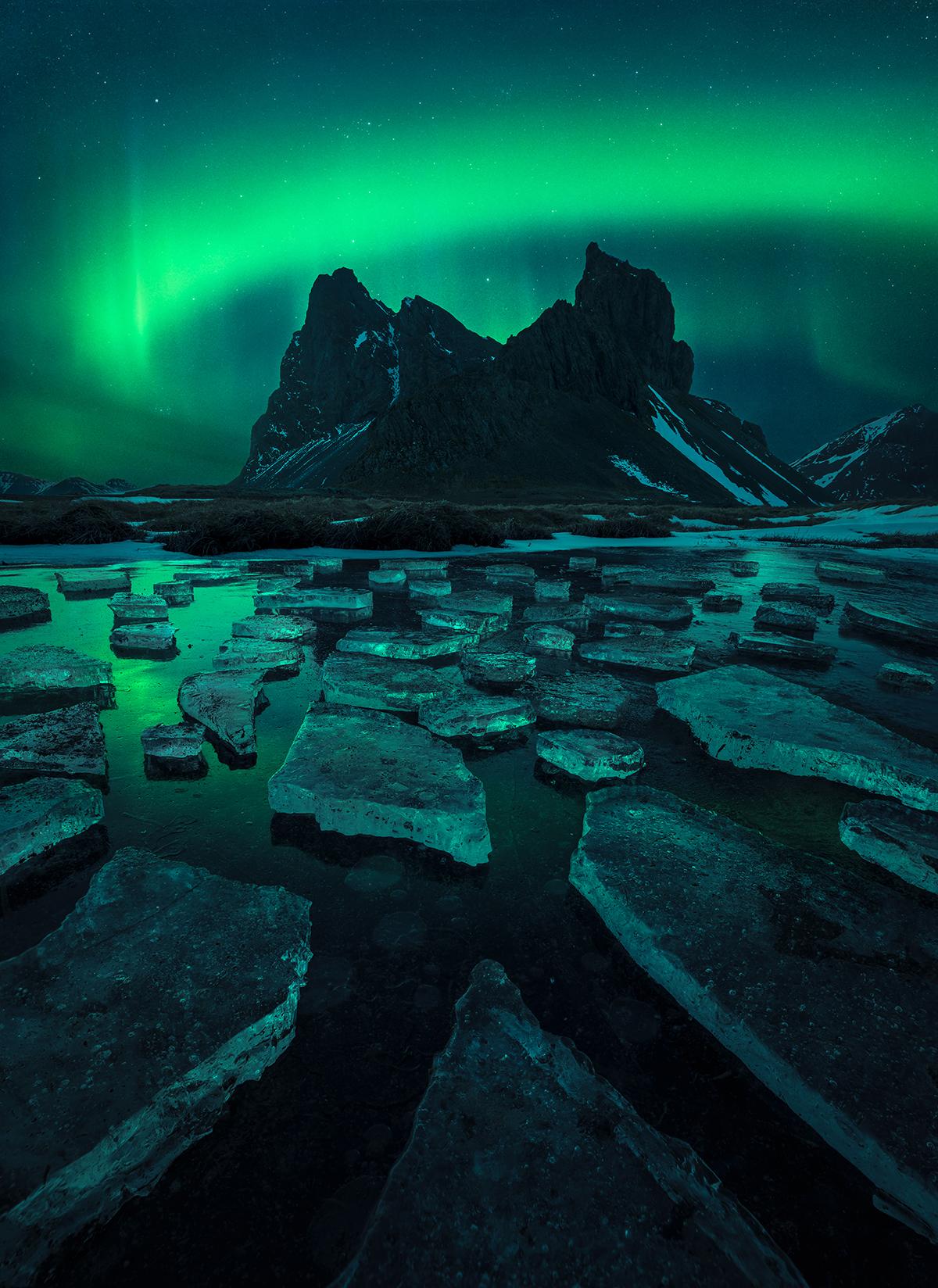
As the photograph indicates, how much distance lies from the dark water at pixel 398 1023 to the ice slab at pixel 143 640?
1.56 meters

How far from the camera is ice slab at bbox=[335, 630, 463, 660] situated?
12.1 ft

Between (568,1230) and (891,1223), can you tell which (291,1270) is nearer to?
(568,1230)

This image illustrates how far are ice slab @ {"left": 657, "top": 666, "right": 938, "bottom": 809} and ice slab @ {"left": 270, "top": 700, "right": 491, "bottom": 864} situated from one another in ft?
4.10

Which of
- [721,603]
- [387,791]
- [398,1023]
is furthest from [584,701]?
[721,603]

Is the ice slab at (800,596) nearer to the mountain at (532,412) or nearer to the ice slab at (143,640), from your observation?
the ice slab at (143,640)

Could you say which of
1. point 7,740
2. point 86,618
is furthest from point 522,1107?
point 86,618

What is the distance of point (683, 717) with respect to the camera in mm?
2744

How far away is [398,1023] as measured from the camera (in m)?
1.13

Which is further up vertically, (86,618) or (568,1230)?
(568,1230)

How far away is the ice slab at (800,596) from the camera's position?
6023mm

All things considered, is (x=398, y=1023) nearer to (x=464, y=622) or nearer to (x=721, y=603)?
(x=464, y=622)

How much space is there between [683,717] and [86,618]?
5133 mm

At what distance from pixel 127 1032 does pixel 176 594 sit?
5728 mm

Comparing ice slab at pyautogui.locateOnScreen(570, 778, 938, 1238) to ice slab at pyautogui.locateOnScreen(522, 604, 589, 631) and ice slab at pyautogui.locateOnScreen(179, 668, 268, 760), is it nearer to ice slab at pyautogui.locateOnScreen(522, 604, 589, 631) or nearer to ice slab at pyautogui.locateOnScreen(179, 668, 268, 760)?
ice slab at pyautogui.locateOnScreen(179, 668, 268, 760)
